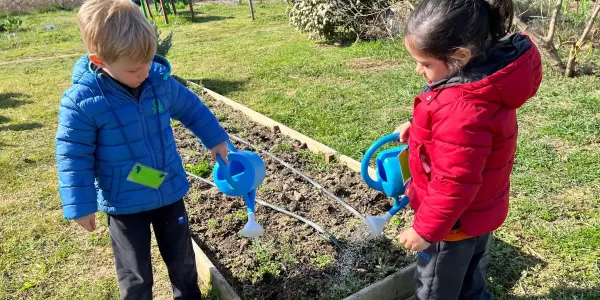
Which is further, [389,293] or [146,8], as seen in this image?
[146,8]

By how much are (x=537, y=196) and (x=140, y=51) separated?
273 cm

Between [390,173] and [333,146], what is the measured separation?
2.20 meters

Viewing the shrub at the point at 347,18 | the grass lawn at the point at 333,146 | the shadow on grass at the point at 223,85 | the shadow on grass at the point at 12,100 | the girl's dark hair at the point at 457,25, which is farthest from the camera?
the shrub at the point at 347,18

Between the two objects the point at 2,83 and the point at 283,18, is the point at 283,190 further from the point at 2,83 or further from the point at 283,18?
the point at 283,18

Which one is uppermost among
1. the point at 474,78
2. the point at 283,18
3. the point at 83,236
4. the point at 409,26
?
the point at 409,26

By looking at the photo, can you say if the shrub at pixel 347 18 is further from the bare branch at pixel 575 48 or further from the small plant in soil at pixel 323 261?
the small plant in soil at pixel 323 261

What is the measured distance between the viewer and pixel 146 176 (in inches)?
84.7

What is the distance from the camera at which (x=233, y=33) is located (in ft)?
40.9

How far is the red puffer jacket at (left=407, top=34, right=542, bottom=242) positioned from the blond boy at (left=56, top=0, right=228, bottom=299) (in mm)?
1116

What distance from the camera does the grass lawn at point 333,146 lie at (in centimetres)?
279

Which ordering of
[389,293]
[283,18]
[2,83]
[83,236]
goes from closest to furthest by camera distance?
[389,293] → [83,236] → [2,83] → [283,18]

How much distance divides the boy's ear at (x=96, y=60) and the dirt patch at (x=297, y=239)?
4.64ft

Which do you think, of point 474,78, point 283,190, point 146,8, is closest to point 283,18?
point 146,8

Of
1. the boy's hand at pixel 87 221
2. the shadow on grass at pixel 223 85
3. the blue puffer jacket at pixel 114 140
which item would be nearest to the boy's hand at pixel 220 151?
the blue puffer jacket at pixel 114 140
